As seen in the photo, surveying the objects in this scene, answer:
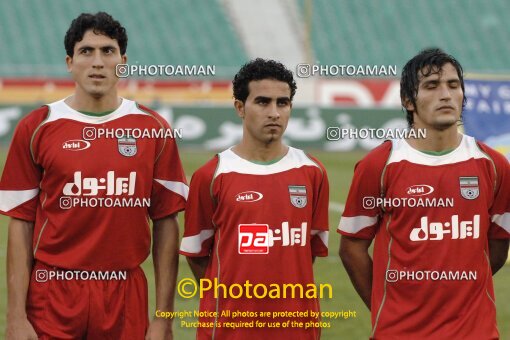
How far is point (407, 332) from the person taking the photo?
4.33 meters

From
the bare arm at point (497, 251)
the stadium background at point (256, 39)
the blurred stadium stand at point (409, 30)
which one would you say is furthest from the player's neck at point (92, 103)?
the blurred stadium stand at point (409, 30)

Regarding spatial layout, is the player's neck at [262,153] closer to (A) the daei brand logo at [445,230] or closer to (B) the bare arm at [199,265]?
(B) the bare arm at [199,265]

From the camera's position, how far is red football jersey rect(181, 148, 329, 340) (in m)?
4.48

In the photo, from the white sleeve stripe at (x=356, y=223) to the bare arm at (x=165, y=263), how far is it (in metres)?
0.76

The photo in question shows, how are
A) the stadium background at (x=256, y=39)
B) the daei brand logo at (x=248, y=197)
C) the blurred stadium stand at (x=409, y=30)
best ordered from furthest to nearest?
1. the blurred stadium stand at (x=409, y=30)
2. the stadium background at (x=256, y=39)
3. the daei brand logo at (x=248, y=197)

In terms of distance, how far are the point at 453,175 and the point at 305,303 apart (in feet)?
2.83

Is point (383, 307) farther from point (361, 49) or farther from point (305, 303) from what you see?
point (361, 49)

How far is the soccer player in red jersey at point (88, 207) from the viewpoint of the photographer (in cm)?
440

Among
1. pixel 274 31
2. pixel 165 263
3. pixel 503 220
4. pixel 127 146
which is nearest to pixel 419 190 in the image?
pixel 503 220

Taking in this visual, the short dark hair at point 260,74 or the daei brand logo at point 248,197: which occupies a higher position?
the short dark hair at point 260,74

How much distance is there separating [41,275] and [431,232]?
1709 mm

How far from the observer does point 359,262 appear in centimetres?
471

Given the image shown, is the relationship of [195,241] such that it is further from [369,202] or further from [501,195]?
[501,195]

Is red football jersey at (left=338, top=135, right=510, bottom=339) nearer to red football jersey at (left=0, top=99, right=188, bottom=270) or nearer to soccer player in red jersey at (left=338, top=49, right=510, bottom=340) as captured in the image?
soccer player in red jersey at (left=338, top=49, right=510, bottom=340)
